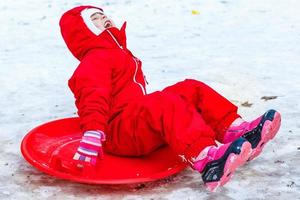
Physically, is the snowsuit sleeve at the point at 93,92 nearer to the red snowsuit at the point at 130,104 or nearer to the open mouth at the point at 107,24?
the red snowsuit at the point at 130,104

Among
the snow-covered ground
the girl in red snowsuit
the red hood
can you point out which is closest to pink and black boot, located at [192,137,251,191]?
the girl in red snowsuit

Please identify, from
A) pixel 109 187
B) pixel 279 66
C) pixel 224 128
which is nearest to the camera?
Answer: pixel 109 187

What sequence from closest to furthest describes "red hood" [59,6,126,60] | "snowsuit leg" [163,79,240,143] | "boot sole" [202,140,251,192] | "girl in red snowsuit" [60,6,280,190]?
"boot sole" [202,140,251,192], "girl in red snowsuit" [60,6,280,190], "snowsuit leg" [163,79,240,143], "red hood" [59,6,126,60]

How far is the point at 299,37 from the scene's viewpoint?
14.5ft

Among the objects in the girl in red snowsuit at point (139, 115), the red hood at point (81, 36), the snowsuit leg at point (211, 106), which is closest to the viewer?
the girl in red snowsuit at point (139, 115)

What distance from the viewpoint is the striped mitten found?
2.16 m

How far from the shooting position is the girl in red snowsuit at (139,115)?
2.15 meters

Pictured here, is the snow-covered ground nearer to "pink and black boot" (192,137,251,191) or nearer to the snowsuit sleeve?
"pink and black boot" (192,137,251,191)

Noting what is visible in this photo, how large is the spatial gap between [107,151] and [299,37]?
237 centimetres

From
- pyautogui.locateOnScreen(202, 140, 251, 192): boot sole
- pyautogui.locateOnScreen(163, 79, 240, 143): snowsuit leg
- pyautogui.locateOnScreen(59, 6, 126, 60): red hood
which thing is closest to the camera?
pyautogui.locateOnScreen(202, 140, 251, 192): boot sole

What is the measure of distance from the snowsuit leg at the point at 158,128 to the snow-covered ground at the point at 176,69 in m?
0.16

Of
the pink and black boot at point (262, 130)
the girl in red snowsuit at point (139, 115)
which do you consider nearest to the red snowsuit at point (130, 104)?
the girl in red snowsuit at point (139, 115)

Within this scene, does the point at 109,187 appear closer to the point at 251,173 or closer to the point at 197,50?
the point at 251,173

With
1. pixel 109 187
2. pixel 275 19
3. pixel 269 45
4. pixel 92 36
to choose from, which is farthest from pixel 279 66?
pixel 109 187
